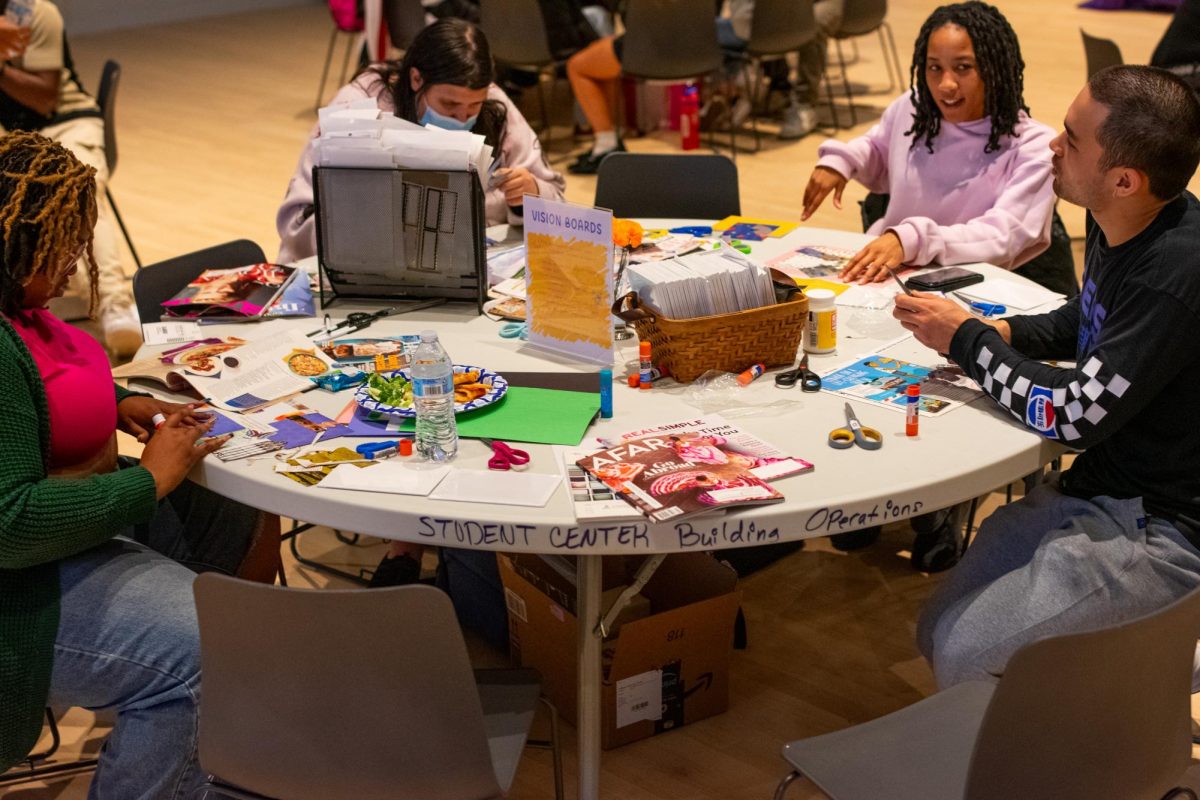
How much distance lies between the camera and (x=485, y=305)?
112 inches

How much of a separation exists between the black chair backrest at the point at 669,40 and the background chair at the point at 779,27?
39cm

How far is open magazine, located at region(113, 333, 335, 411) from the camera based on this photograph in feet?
7.84

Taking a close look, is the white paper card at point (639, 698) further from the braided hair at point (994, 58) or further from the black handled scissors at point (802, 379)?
the braided hair at point (994, 58)

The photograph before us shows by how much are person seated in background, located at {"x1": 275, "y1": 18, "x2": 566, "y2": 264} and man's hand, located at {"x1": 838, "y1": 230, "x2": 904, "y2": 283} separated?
84 cm

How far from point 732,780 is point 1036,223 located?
1.51 meters

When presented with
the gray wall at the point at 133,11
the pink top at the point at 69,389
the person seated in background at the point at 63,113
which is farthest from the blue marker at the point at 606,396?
the gray wall at the point at 133,11

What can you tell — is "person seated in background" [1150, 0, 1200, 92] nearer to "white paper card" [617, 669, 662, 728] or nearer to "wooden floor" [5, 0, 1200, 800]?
"wooden floor" [5, 0, 1200, 800]

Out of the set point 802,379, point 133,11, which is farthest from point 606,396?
point 133,11

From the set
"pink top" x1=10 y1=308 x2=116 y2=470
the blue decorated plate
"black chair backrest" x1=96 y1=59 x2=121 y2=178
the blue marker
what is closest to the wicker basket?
the blue marker

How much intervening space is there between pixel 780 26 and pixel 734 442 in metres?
5.20

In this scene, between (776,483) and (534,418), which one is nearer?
(776,483)

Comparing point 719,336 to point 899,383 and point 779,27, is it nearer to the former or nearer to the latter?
point 899,383

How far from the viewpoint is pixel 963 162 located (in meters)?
3.28

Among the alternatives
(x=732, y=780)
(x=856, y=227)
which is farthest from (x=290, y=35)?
(x=732, y=780)
